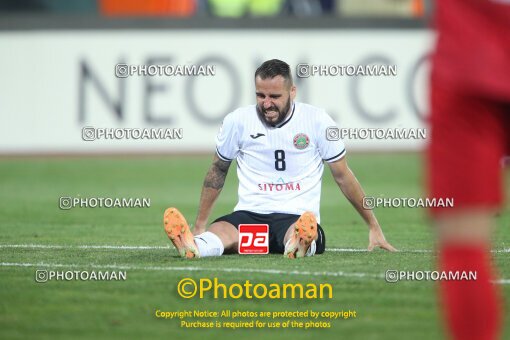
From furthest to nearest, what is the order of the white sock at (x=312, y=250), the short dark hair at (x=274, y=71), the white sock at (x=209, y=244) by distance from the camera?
the short dark hair at (x=274, y=71) → the white sock at (x=312, y=250) → the white sock at (x=209, y=244)

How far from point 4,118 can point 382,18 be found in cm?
701

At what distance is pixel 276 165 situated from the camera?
9469mm

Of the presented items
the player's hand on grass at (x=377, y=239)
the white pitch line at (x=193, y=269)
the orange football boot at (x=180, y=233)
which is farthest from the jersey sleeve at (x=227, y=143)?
the white pitch line at (x=193, y=269)

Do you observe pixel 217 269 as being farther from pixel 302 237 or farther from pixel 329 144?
pixel 329 144

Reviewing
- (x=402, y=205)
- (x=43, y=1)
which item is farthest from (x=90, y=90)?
(x=402, y=205)

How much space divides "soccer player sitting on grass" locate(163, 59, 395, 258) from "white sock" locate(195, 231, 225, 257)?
54mm

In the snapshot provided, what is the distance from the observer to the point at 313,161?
946cm

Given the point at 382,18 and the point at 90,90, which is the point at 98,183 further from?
the point at 382,18

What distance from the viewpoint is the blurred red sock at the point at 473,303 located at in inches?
151

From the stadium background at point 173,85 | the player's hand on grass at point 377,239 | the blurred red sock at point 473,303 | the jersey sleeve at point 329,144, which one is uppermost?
the stadium background at point 173,85

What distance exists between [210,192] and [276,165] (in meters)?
0.58

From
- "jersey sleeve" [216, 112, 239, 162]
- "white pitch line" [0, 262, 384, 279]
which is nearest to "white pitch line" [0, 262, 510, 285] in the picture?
"white pitch line" [0, 262, 384, 279]

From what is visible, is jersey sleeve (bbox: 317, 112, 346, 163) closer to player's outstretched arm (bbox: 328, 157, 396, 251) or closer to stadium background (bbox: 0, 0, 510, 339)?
player's outstretched arm (bbox: 328, 157, 396, 251)

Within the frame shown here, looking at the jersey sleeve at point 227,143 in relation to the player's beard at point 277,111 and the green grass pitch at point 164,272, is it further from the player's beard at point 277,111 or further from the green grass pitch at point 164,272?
the green grass pitch at point 164,272
